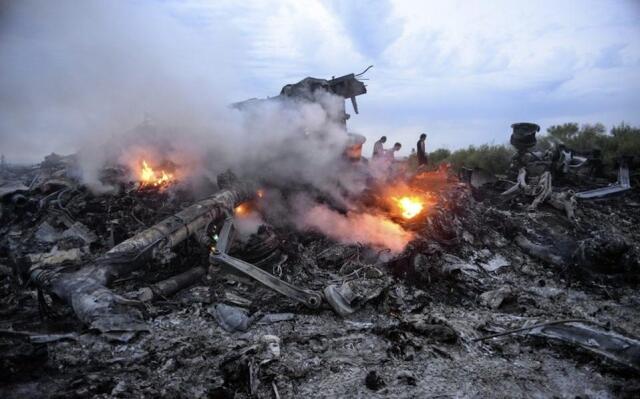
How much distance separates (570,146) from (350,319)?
61.3ft

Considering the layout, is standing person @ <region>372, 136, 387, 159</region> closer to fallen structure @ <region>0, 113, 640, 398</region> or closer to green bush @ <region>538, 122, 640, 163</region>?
fallen structure @ <region>0, 113, 640, 398</region>

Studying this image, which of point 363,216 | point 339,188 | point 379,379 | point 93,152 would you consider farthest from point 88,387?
point 93,152

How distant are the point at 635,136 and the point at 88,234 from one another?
2163cm

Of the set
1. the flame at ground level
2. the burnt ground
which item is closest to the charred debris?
the burnt ground

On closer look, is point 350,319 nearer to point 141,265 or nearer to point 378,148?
point 141,265

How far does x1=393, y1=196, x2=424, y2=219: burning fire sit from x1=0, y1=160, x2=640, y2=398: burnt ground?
0.32 metres

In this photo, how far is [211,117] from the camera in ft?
33.4

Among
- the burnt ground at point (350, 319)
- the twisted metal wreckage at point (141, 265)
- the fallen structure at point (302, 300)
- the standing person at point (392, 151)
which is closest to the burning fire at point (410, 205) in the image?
the fallen structure at point (302, 300)

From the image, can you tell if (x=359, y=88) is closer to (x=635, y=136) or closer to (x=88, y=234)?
(x=88, y=234)

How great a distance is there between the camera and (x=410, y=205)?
27.5 feet

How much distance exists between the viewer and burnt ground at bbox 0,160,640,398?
3.57m

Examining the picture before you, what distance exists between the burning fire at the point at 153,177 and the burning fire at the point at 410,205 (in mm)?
6160

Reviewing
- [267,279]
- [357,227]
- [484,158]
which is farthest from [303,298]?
[484,158]

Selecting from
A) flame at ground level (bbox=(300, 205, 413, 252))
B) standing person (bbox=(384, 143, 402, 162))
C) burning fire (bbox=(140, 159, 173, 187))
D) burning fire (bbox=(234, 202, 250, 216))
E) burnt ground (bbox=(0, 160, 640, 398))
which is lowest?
burnt ground (bbox=(0, 160, 640, 398))
